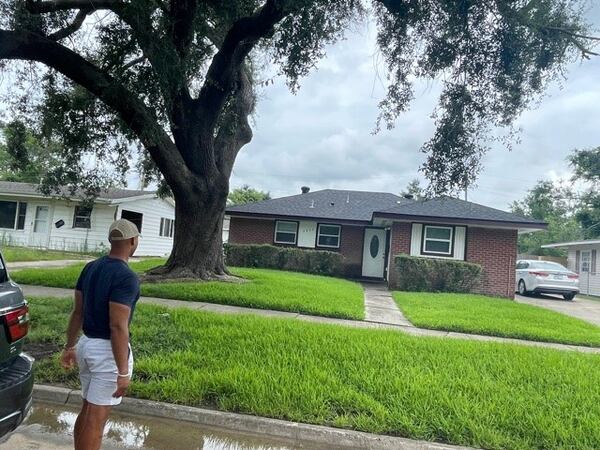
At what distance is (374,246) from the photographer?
19.9 m

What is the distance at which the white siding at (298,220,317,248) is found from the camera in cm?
1992

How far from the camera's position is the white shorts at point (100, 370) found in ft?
9.04

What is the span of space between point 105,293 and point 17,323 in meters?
0.65

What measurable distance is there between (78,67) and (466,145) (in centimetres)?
763

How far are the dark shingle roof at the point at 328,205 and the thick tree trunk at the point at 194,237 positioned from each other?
7.97 m

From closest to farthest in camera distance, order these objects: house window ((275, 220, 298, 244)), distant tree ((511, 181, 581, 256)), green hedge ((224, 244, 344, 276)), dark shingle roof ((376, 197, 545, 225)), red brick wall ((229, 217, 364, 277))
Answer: dark shingle roof ((376, 197, 545, 225)) → green hedge ((224, 244, 344, 276)) → red brick wall ((229, 217, 364, 277)) → house window ((275, 220, 298, 244)) → distant tree ((511, 181, 581, 256))

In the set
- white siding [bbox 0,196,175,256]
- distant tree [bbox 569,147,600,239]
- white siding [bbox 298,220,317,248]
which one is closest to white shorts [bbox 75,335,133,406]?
white siding [bbox 298,220,317,248]

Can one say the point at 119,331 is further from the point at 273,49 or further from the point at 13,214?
the point at 13,214

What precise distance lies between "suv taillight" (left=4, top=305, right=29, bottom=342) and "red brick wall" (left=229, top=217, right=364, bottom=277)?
17.0m

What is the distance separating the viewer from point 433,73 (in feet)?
27.3

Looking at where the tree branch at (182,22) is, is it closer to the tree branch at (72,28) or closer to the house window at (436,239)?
the tree branch at (72,28)

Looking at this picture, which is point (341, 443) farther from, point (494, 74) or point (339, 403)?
point (494, 74)

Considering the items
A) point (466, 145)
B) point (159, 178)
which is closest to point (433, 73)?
→ point (466, 145)

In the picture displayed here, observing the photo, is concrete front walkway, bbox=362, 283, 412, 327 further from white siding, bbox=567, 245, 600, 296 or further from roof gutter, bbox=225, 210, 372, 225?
white siding, bbox=567, 245, 600, 296
